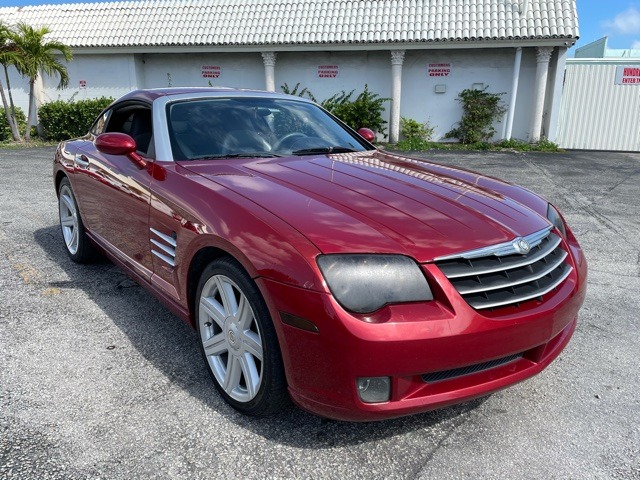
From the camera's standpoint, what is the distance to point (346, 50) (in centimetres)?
1561

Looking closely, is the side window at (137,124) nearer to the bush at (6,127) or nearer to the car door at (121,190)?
the car door at (121,190)

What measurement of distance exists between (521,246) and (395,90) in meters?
14.0

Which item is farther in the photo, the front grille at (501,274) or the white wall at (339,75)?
the white wall at (339,75)

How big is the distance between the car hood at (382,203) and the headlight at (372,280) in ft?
0.13

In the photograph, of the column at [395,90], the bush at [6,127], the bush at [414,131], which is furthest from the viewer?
Answer: the bush at [6,127]

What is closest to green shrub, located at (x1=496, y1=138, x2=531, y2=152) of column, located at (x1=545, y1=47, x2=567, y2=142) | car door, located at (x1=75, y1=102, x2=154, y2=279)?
column, located at (x1=545, y1=47, x2=567, y2=142)

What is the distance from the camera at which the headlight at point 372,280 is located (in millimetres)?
1908

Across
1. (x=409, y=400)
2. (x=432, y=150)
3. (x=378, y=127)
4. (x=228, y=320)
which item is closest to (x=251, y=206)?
(x=228, y=320)

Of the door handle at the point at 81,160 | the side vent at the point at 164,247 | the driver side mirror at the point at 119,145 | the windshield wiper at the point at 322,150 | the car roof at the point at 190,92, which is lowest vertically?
the side vent at the point at 164,247

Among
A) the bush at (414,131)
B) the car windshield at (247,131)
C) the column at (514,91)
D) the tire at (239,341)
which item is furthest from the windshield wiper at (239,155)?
the column at (514,91)

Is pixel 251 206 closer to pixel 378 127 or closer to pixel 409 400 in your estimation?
pixel 409 400

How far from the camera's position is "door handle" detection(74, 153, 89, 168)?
157 inches

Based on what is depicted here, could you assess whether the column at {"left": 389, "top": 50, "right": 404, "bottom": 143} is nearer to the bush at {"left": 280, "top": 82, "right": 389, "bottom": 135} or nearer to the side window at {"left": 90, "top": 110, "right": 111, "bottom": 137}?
the bush at {"left": 280, "top": 82, "right": 389, "bottom": 135}

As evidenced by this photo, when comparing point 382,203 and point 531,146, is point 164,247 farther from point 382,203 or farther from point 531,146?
point 531,146
